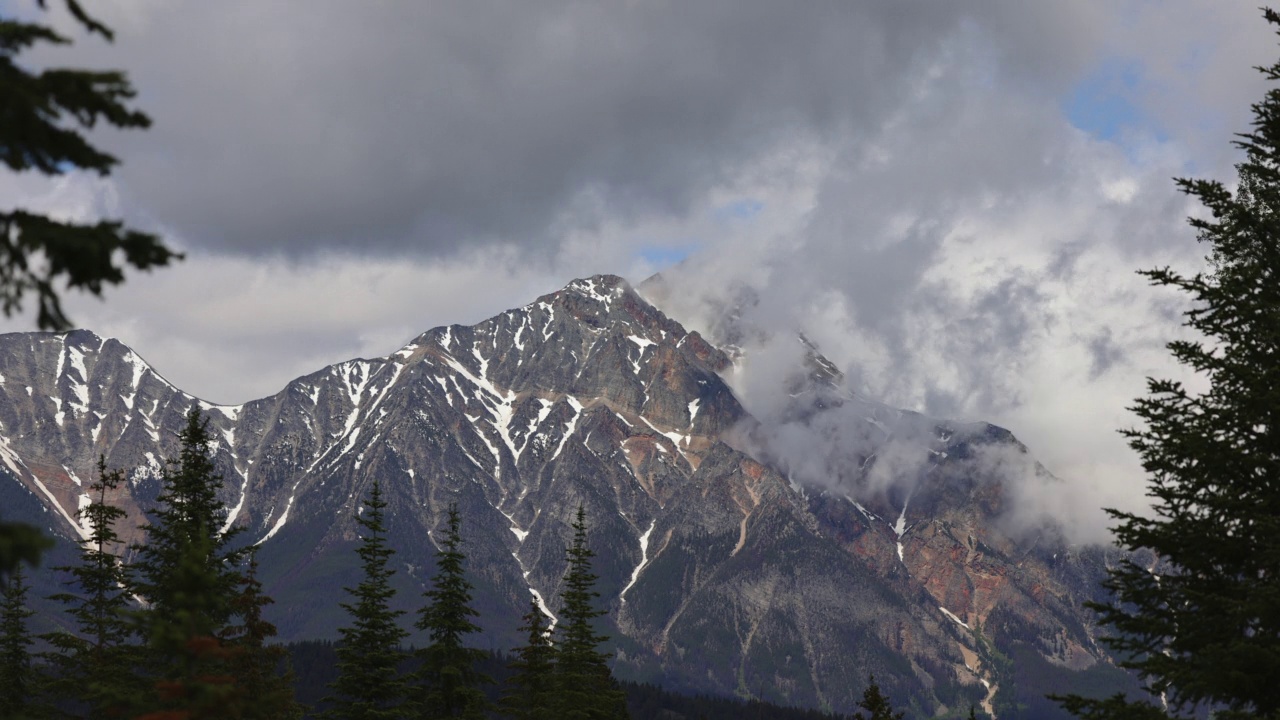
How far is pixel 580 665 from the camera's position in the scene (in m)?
53.2

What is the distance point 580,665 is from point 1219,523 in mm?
38541

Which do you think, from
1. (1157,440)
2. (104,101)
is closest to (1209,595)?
(1157,440)

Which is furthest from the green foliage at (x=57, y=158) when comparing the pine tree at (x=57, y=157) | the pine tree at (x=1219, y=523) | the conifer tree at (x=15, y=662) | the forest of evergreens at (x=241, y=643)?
the conifer tree at (x=15, y=662)

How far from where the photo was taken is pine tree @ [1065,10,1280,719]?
17266 millimetres

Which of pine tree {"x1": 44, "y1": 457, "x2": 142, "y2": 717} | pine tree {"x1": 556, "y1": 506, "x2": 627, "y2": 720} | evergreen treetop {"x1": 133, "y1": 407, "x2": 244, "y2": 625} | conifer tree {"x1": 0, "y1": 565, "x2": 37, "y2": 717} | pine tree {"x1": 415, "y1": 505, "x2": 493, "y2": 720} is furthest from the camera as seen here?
pine tree {"x1": 556, "y1": 506, "x2": 627, "y2": 720}

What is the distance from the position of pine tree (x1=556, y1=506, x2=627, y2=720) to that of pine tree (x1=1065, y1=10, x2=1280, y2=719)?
1318 inches

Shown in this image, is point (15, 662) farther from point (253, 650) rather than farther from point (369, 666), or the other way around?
point (369, 666)

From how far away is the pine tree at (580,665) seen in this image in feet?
164

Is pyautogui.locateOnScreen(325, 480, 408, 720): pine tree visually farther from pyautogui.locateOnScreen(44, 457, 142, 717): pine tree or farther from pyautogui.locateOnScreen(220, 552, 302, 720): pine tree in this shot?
pyautogui.locateOnScreen(44, 457, 142, 717): pine tree

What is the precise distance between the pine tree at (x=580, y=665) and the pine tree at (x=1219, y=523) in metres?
33.5

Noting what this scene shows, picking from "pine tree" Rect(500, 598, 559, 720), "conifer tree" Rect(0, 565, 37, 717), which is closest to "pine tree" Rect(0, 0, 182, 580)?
"conifer tree" Rect(0, 565, 37, 717)

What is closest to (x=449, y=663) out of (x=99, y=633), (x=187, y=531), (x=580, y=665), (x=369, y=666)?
(x=369, y=666)

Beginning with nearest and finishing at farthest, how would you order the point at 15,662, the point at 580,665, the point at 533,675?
1. the point at 15,662
2. the point at 580,665
3. the point at 533,675

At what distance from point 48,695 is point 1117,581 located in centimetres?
3978
